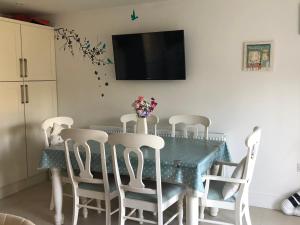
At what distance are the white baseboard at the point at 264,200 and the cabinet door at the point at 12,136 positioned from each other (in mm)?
2739

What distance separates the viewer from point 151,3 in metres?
3.86

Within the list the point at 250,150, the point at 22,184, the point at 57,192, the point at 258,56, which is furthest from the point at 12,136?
the point at 258,56

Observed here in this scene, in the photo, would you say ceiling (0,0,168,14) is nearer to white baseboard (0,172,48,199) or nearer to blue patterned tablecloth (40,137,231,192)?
blue patterned tablecloth (40,137,231,192)

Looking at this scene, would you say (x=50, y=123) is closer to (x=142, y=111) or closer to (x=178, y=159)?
(x=142, y=111)

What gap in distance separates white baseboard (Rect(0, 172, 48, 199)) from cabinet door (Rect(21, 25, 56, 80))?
1294 millimetres

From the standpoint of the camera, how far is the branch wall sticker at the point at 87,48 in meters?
4.24

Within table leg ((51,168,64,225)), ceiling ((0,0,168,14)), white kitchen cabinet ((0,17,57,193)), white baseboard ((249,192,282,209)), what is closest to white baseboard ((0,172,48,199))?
white kitchen cabinet ((0,17,57,193))

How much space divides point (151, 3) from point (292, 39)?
1614mm

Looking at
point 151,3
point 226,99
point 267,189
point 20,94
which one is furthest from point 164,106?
point 20,94

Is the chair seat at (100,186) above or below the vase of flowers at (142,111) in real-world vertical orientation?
below

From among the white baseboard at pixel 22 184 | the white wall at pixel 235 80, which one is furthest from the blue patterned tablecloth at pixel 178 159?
the white baseboard at pixel 22 184

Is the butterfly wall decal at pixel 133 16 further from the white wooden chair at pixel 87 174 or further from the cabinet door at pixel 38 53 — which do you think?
the white wooden chair at pixel 87 174

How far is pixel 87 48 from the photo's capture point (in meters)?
4.32

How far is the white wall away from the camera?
130 inches
